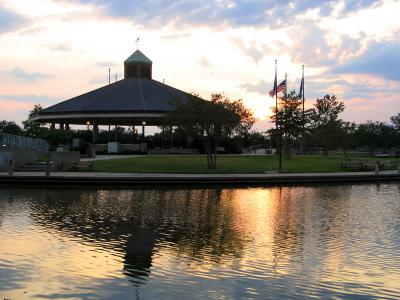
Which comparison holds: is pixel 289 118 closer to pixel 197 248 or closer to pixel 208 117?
pixel 208 117

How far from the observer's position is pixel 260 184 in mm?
34031

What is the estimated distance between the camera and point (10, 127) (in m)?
86.6

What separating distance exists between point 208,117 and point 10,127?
55.0m

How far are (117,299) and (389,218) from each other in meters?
13.3

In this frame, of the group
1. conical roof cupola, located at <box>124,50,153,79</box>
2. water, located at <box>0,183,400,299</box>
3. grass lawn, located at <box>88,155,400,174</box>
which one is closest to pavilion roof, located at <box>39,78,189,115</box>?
conical roof cupola, located at <box>124,50,153,79</box>

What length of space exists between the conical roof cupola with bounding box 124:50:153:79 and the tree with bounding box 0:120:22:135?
19043 mm

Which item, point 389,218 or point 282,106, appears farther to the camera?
point 282,106

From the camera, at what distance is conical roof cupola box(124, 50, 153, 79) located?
252 ft

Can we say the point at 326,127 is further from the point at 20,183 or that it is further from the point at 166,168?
the point at 20,183

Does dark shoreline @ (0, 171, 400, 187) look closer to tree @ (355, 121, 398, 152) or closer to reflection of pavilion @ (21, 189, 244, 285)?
reflection of pavilion @ (21, 189, 244, 285)

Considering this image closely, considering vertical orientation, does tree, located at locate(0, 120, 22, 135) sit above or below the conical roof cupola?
below

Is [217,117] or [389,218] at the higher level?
[217,117]

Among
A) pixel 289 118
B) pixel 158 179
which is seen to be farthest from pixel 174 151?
pixel 158 179

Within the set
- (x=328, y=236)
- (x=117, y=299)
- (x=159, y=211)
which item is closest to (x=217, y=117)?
(x=159, y=211)
